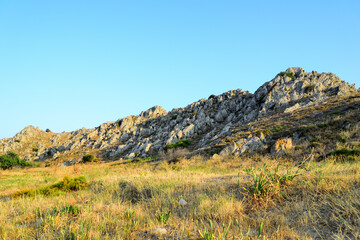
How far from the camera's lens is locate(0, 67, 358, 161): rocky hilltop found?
1651 inches

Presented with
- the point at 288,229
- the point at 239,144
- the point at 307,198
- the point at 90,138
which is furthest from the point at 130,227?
the point at 90,138

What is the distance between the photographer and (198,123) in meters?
51.7

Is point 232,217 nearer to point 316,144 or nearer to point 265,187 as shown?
point 265,187

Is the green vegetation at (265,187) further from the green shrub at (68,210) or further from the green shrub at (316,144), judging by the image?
the green shrub at (316,144)

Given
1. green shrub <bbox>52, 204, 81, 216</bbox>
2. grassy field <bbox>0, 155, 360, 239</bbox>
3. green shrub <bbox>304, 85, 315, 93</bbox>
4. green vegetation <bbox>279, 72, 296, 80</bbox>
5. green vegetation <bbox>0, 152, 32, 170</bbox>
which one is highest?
green vegetation <bbox>279, 72, 296, 80</bbox>

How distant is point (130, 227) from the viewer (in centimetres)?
389

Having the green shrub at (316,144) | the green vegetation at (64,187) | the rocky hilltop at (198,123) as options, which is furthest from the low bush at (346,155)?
the rocky hilltop at (198,123)

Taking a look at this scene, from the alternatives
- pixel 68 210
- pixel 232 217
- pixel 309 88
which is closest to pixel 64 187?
pixel 68 210

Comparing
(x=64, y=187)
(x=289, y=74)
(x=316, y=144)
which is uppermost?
(x=289, y=74)

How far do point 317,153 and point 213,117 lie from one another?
40.9 meters

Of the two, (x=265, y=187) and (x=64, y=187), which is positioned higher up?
(x=64, y=187)

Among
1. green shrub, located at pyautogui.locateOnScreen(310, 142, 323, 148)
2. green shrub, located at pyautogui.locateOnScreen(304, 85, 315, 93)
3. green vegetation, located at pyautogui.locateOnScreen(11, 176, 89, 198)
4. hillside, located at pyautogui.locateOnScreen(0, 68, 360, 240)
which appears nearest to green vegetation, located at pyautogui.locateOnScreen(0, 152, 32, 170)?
hillside, located at pyautogui.locateOnScreen(0, 68, 360, 240)

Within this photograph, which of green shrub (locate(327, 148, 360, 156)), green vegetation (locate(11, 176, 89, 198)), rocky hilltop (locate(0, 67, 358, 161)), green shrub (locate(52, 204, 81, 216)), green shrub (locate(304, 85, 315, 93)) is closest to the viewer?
green shrub (locate(52, 204, 81, 216))

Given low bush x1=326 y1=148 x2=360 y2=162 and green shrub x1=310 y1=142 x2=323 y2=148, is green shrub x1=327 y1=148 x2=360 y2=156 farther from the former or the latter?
green shrub x1=310 y1=142 x2=323 y2=148
